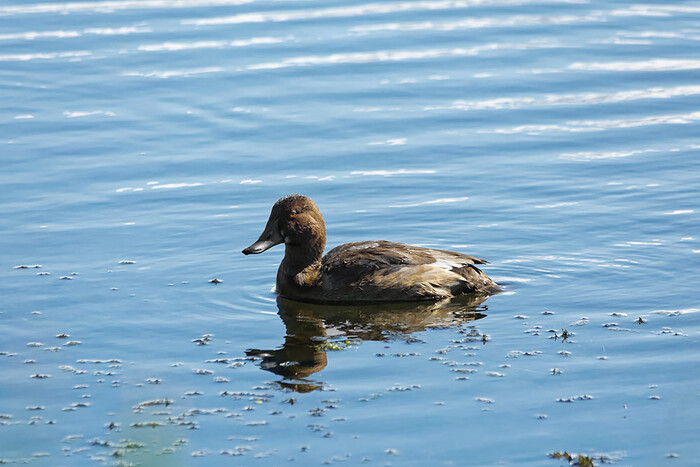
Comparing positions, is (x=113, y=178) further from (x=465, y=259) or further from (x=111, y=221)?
(x=465, y=259)

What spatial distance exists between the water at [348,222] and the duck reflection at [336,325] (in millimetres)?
41

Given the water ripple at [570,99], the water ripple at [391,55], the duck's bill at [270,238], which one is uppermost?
the water ripple at [391,55]

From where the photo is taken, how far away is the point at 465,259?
38.8ft

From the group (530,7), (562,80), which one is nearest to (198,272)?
(562,80)

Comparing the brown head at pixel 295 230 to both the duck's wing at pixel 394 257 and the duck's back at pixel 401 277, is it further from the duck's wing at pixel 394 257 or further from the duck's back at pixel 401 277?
the duck's back at pixel 401 277

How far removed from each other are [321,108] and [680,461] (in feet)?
37.4

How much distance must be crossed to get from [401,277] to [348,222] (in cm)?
242

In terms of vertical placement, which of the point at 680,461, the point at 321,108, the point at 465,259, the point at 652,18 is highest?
the point at 652,18

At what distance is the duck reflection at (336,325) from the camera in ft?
32.1

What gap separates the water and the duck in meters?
0.30

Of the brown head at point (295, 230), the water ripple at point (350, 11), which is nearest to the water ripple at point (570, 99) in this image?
the water ripple at point (350, 11)

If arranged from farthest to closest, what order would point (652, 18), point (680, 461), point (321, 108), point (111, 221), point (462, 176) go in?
1. point (652, 18)
2. point (321, 108)
3. point (462, 176)
4. point (111, 221)
5. point (680, 461)

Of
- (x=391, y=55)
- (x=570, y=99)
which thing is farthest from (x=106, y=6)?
(x=570, y=99)

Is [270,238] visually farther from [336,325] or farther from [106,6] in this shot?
[106,6]
